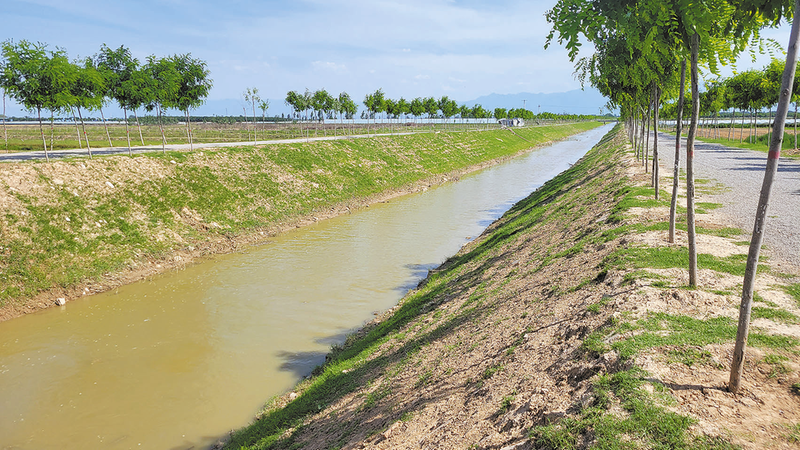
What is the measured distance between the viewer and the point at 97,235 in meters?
21.8

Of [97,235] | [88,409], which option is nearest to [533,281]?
[88,409]

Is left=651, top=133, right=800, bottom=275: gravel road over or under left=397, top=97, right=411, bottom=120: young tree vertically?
under

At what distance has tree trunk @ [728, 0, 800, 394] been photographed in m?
4.80

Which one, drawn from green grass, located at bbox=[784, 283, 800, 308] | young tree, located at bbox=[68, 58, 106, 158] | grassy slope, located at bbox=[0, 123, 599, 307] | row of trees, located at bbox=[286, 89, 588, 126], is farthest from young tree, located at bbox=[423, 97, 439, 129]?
green grass, located at bbox=[784, 283, 800, 308]

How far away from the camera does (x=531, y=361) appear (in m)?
8.00

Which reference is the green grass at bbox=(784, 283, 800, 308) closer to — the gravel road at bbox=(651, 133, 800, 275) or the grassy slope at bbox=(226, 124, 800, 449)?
the grassy slope at bbox=(226, 124, 800, 449)

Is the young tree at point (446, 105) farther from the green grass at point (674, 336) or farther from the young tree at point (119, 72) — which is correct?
the green grass at point (674, 336)

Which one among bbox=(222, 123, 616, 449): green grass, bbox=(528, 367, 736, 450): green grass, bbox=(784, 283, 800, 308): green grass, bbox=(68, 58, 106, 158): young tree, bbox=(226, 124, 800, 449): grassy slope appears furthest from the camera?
bbox=(68, 58, 106, 158): young tree

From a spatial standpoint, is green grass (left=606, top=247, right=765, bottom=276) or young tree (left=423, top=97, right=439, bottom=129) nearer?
green grass (left=606, top=247, right=765, bottom=276)

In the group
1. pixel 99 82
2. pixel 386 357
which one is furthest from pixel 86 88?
pixel 386 357

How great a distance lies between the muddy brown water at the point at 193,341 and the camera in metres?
11.4

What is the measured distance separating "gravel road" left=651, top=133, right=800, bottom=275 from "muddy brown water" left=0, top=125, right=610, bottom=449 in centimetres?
1180

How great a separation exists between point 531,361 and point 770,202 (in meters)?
15.8

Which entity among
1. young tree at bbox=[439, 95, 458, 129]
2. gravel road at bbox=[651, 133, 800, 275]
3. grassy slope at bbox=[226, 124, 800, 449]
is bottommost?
grassy slope at bbox=[226, 124, 800, 449]
